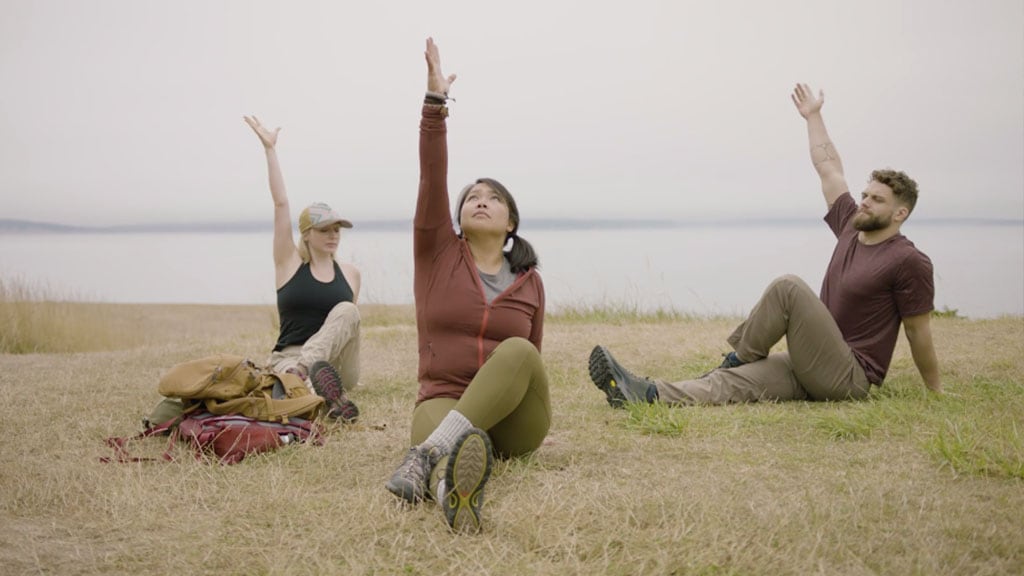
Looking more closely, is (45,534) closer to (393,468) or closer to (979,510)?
(393,468)

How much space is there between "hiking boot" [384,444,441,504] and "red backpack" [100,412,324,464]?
3.77 ft

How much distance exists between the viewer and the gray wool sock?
3.33 metres

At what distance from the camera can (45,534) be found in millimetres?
3219

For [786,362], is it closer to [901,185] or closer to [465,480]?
[901,185]

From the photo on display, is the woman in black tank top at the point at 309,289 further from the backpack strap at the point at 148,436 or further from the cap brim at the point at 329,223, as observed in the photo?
the backpack strap at the point at 148,436

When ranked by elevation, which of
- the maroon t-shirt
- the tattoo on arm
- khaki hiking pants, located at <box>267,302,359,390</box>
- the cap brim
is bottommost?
khaki hiking pants, located at <box>267,302,359,390</box>

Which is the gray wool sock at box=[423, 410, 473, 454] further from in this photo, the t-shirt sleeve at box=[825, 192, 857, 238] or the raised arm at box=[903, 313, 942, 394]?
the t-shirt sleeve at box=[825, 192, 857, 238]

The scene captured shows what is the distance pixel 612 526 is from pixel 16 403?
14.9 ft

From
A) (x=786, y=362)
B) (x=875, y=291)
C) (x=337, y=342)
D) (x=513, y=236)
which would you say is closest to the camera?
(x=513, y=236)

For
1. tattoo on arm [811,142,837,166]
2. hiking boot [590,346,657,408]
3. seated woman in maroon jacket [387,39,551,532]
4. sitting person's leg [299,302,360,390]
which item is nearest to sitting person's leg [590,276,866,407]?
hiking boot [590,346,657,408]

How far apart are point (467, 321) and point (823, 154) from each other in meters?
3.20

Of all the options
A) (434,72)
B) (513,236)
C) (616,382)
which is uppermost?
(434,72)

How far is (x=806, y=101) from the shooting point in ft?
19.5

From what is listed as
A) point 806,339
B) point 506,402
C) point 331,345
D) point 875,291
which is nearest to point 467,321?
point 506,402
